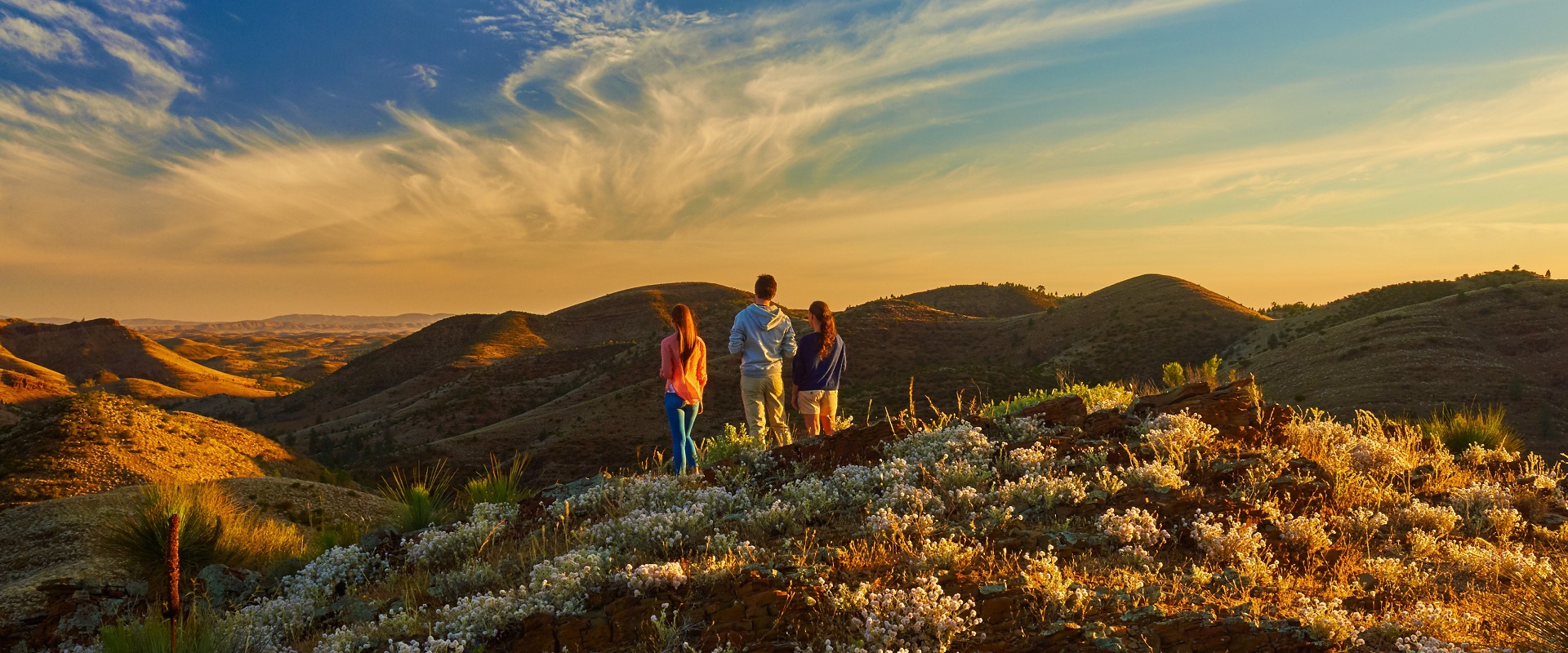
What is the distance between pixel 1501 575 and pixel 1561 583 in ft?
4.42

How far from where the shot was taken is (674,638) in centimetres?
424

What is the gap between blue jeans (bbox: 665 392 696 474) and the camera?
906 centimetres

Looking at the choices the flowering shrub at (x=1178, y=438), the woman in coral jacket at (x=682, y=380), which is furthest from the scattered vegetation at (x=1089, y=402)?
→ the woman in coral jacket at (x=682, y=380)

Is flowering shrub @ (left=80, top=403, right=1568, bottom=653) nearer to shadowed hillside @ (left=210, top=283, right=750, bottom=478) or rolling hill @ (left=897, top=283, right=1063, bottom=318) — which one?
shadowed hillside @ (left=210, top=283, right=750, bottom=478)

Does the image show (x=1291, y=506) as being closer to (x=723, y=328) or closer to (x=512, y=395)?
(x=512, y=395)

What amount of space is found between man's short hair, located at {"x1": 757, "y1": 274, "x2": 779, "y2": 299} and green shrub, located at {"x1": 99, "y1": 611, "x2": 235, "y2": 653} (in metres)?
5.92

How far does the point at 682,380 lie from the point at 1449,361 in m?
28.7

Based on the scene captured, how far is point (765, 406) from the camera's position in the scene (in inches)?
380

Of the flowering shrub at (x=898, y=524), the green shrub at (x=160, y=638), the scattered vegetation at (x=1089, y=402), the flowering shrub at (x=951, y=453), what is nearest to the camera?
the green shrub at (x=160, y=638)

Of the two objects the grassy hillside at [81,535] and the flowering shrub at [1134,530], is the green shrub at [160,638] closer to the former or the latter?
the grassy hillside at [81,535]

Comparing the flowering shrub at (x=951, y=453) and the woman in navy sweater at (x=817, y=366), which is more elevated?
the woman in navy sweater at (x=817, y=366)

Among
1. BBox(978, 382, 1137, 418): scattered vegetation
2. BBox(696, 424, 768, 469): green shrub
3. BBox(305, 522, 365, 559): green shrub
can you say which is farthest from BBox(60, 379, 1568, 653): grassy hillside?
BBox(978, 382, 1137, 418): scattered vegetation

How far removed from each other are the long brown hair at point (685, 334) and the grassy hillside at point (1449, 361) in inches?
839

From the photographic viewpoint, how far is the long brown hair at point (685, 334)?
9094 mm
